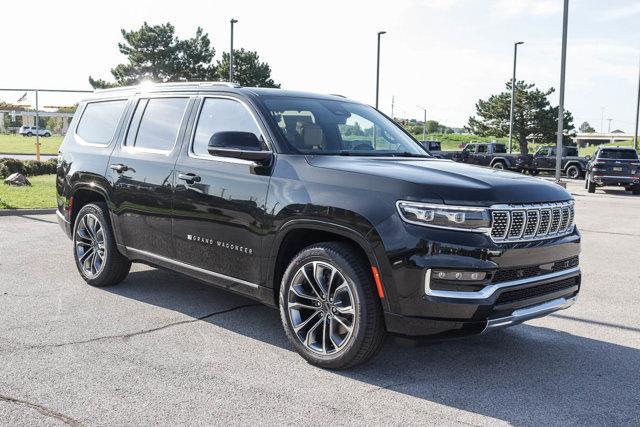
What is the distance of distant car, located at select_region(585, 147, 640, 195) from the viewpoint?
77.4ft

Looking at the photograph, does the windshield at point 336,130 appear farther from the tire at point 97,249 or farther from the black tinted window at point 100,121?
the tire at point 97,249

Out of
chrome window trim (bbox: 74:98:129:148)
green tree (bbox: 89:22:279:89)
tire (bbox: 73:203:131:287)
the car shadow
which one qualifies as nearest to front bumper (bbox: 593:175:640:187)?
the car shadow

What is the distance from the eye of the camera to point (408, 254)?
3914mm

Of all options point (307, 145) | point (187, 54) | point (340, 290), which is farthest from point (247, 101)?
point (187, 54)

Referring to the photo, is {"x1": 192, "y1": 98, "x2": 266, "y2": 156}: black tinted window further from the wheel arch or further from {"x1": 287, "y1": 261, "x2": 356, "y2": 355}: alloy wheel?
{"x1": 287, "y1": 261, "x2": 356, "y2": 355}: alloy wheel

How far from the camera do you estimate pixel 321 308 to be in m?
4.46

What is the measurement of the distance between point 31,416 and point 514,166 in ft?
110

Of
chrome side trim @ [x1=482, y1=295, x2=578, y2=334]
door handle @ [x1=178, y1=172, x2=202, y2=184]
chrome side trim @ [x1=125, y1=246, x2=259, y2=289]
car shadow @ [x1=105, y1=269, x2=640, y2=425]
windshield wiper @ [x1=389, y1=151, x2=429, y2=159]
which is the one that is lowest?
car shadow @ [x1=105, y1=269, x2=640, y2=425]

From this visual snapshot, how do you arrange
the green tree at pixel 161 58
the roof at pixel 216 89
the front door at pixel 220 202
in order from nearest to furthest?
the front door at pixel 220 202 → the roof at pixel 216 89 → the green tree at pixel 161 58

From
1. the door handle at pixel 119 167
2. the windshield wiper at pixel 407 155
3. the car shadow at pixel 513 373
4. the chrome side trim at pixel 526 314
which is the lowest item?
the car shadow at pixel 513 373

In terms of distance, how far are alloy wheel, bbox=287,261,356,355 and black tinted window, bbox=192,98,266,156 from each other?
1.29m

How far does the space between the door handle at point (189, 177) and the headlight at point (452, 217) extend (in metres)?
2.03

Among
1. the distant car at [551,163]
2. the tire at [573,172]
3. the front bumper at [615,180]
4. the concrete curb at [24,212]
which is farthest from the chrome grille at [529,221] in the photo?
the tire at [573,172]

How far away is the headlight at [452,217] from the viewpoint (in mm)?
3924
